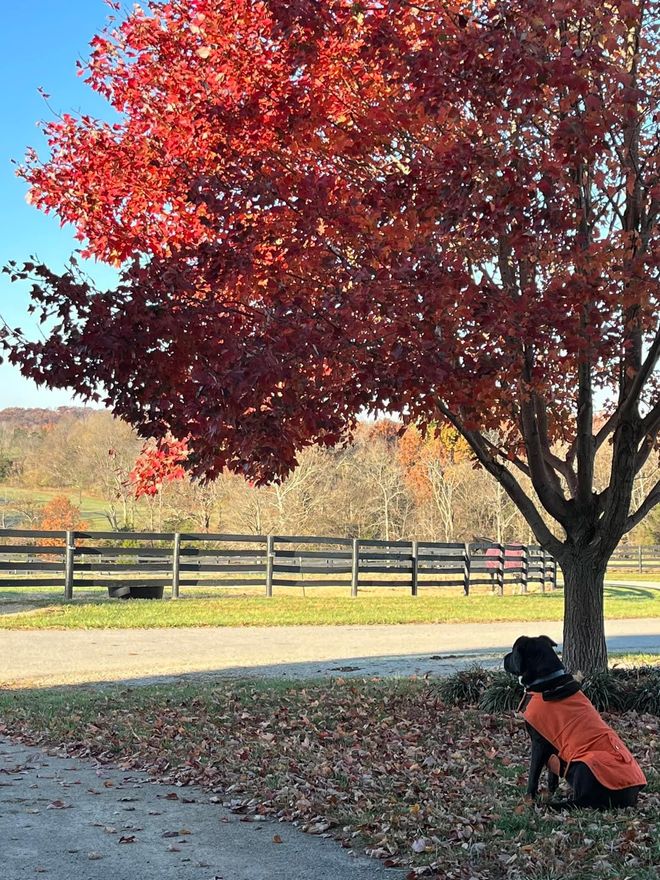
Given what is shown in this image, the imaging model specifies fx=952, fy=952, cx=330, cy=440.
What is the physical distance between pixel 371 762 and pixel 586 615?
116 inches

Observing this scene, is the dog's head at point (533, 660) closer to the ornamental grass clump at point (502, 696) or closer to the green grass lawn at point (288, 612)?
the ornamental grass clump at point (502, 696)

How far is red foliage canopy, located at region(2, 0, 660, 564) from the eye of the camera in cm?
662

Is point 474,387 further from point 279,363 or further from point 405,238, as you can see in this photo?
point 279,363

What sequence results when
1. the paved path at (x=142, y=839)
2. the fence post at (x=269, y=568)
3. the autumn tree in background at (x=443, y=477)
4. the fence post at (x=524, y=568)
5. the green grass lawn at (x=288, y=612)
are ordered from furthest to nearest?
the autumn tree in background at (x=443, y=477) → the fence post at (x=524, y=568) → the fence post at (x=269, y=568) → the green grass lawn at (x=288, y=612) → the paved path at (x=142, y=839)

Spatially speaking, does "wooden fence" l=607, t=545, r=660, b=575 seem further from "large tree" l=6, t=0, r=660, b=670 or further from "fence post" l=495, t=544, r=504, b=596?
"large tree" l=6, t=0, r=660, b=670

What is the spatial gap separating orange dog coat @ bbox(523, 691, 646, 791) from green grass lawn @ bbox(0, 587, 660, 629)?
13.1 meters

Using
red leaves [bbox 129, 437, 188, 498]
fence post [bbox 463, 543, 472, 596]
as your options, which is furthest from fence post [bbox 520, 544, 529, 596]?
red leaves [bbox 129, 437, 188, 498]

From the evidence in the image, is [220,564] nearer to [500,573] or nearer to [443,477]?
[500,573]

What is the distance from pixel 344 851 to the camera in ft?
16.9

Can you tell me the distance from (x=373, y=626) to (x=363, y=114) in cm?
1263

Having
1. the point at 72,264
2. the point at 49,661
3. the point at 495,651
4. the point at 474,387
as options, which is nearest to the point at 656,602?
the point at 495,651

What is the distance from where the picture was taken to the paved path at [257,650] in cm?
1252

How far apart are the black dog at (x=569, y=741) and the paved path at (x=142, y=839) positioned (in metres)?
1.28

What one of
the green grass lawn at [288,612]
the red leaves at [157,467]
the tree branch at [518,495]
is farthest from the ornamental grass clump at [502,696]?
the green grass lawn at [288,612]
